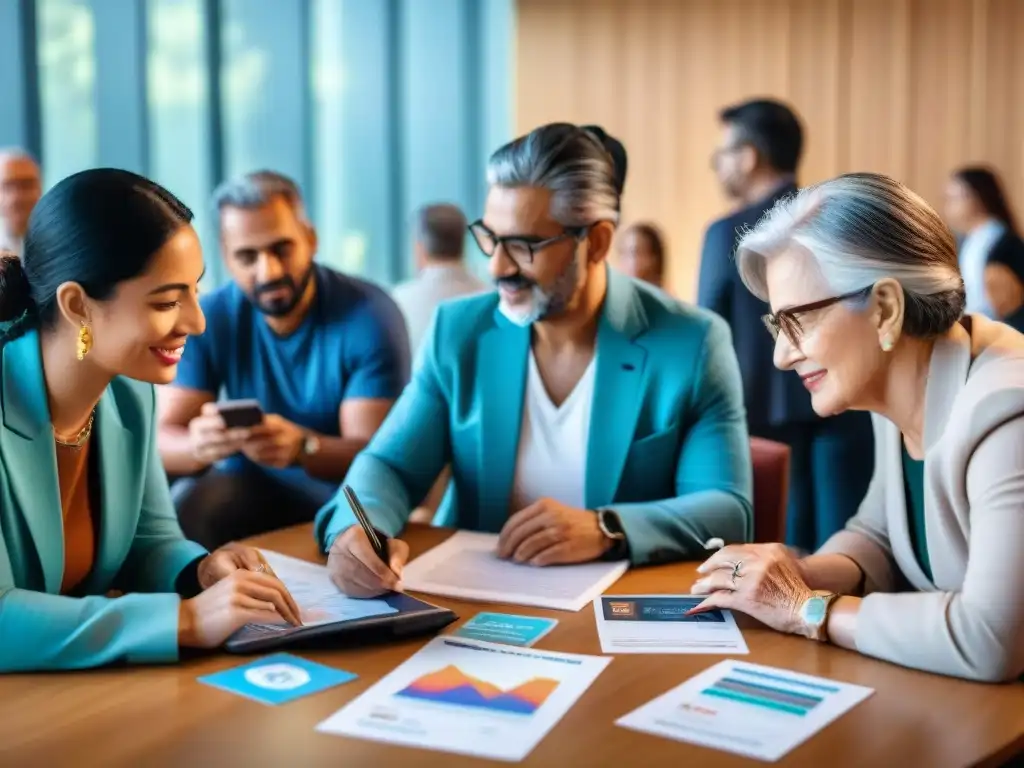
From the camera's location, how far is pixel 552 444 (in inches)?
90.4

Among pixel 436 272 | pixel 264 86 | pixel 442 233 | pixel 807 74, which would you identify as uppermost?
pixel 807 74

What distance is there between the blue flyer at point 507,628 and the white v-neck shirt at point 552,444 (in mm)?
624

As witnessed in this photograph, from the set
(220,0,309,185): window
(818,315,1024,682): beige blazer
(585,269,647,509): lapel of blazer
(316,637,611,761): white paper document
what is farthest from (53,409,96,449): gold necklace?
(220,0,309,185): window

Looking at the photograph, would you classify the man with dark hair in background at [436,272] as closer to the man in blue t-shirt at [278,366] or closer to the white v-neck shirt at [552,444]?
the man in blue t-shirt at [278,366]

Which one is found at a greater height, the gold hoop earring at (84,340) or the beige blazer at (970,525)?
the gold hoop earring at (84,340)

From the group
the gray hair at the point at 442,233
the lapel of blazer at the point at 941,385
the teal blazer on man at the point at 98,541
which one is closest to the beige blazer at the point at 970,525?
the lapel of blazer at the point at 941,385

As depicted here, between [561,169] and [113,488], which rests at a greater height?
[561,169]

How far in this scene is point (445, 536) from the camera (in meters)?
2.12

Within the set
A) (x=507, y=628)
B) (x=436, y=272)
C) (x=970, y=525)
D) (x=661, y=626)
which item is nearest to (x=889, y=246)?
(x=970, y=525)

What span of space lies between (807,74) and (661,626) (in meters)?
5.98

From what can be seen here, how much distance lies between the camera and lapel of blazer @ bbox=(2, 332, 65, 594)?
5.30 ft

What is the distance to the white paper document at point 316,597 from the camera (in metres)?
1.60

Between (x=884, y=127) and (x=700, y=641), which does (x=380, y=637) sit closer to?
(x=700, y=641)

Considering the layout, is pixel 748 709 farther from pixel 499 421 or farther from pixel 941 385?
pixel 499 421
